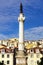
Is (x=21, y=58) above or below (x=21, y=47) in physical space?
below

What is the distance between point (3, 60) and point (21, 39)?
61.3ft

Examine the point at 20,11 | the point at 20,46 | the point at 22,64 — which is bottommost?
the point at 22,64

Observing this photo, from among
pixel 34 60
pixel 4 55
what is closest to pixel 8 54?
pixel 4 55

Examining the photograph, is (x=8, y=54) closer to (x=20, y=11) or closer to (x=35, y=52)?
(x=35, y=52)

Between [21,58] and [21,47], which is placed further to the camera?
[21,47]

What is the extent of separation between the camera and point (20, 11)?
61375mm

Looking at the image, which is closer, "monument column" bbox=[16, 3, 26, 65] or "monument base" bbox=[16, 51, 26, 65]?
"monument base" bbox=[16, 51, 26, 65]

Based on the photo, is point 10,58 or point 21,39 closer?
point 21,39

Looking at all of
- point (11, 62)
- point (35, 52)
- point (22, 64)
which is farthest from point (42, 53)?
point (22, 64)

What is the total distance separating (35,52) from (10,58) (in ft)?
23.1

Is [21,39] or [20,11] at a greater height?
[20,11]

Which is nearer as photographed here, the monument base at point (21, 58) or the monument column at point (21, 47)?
the monument base at point (21, 58)

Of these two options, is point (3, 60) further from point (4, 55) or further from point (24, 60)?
point (24, 60)

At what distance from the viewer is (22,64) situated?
58.4 meters
